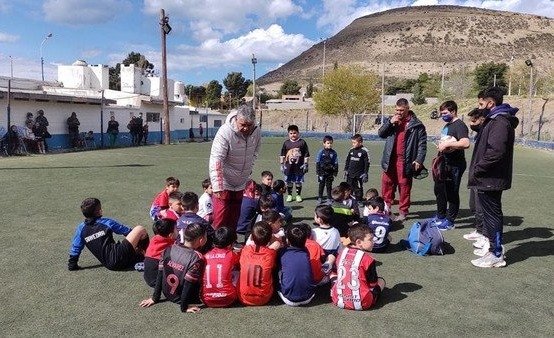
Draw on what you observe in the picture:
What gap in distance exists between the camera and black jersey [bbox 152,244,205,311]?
4.16m

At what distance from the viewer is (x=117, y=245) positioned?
514cm

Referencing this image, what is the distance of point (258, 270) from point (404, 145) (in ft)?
13.8

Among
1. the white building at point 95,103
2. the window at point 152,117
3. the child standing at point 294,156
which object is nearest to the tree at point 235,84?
the white building at point 95,103

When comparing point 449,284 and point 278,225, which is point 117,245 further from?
point 449,284

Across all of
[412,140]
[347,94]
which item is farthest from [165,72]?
[347,94]

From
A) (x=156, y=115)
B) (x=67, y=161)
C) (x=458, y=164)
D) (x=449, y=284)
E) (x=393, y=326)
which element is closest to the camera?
(x=393, y=326)

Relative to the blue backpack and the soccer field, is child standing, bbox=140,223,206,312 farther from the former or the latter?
the blue backpack

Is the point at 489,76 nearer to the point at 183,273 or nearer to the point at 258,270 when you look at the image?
the point at 258,270

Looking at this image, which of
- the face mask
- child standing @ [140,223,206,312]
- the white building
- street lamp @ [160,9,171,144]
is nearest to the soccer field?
child standing @ [140,223,206,312]

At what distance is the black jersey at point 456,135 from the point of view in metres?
6.91

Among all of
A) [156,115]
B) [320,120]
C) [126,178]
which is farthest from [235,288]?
[320,120]

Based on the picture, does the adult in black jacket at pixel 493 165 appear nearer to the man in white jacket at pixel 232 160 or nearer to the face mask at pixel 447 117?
the face mask at pixel 447 117

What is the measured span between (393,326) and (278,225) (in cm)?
177

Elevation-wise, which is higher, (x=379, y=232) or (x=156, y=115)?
(x=156, y=115)
